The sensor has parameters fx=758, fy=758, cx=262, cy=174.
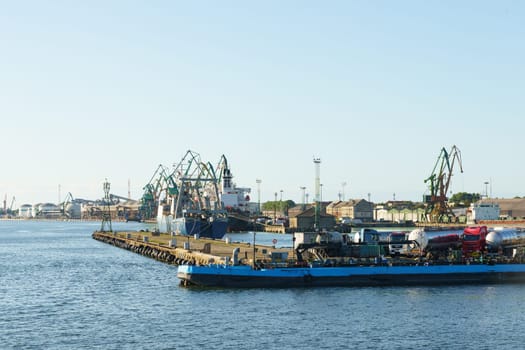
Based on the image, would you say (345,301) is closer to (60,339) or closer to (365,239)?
(365,239)

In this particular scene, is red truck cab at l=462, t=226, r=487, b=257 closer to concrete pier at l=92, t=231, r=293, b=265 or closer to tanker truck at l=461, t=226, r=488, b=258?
tanker truck at l=461, t=226, r=488, b=258

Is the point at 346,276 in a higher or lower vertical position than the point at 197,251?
lower

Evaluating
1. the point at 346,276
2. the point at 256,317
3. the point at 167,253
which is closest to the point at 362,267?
the point at 346,276

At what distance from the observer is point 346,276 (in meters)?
72.5

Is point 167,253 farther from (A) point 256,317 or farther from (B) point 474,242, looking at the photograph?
(A) point 256,317

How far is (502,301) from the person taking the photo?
65.4 meters

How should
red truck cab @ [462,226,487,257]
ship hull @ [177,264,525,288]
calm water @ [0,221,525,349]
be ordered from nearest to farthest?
calm water @ [0,221,525,349]
ship hull @ [177,264,525,288]
red truck cab @ [462,226,487,257]

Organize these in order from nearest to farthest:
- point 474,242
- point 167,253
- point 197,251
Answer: point 474,242
point 197,251
point 167,253

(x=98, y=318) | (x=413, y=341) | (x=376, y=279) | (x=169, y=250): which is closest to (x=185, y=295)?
(x=98, y=318)

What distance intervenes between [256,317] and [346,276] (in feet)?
57.1

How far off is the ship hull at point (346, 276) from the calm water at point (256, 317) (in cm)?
138

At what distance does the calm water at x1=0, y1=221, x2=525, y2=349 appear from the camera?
4988 centimetres

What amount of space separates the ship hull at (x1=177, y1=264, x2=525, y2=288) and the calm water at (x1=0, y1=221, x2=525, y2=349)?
1376 millimetres

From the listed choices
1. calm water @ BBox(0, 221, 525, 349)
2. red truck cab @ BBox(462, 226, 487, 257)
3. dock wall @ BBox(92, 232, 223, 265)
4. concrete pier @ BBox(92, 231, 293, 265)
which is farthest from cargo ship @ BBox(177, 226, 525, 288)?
dock wall @ BBox(92, 232, 223, 265)
